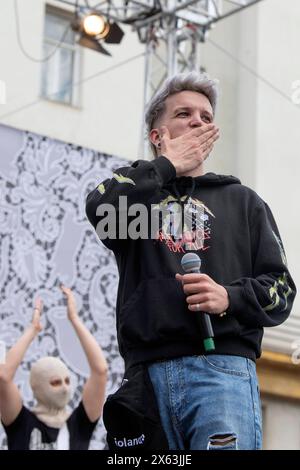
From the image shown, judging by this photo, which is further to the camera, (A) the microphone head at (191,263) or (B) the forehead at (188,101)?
(B) the forehead at (188,101)

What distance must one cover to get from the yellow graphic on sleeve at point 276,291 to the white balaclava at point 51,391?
3.13 m

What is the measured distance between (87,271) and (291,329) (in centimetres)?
371

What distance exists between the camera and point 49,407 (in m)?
6.15

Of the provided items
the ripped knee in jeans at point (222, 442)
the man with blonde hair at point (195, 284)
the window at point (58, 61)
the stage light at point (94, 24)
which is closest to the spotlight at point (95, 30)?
the stage light at point (94, 24)

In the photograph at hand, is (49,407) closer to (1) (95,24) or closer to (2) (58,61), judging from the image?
(1) (95,24)

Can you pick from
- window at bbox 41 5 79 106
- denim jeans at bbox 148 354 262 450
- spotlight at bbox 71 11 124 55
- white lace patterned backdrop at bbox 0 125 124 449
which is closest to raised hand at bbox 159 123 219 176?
denim jeans at bbox 148 354 262 450

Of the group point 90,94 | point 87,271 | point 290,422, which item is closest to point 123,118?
point 90,94

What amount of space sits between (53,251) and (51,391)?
3.71 metres

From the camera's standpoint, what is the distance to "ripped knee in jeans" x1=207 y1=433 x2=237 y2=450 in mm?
2873

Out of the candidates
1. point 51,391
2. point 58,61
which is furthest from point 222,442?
point 58,61

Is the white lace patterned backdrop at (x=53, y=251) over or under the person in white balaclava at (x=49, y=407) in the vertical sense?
over

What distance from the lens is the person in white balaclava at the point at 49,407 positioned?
5863 millimetres

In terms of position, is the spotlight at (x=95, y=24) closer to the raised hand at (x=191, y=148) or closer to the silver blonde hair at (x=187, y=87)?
the silver blonde hair at (x=187, y=87)

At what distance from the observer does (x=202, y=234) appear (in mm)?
3143
